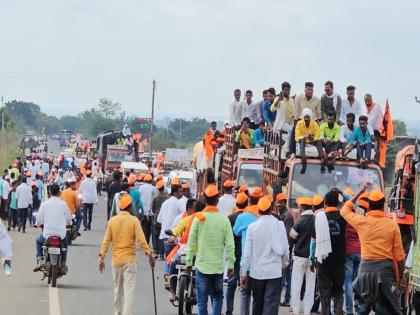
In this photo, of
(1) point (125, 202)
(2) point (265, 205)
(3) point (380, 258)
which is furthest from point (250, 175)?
(3) point (380, 258)

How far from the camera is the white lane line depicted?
16891mm

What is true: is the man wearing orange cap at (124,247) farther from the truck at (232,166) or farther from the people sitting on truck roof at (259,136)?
the people sitting on truck roof at (259,136)

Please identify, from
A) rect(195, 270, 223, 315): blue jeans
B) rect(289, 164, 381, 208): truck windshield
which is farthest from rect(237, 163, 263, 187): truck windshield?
rect(195, 270, 223, 315): blue jeans

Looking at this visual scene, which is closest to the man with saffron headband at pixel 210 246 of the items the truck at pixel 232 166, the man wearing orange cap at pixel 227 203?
the man wearing orange cap at pixel 227 203

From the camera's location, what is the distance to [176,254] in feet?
56.2

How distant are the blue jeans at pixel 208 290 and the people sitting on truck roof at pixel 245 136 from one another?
12899 millimetres

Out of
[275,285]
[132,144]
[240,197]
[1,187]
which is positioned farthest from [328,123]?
[132,144]

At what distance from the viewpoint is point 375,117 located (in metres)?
23.2

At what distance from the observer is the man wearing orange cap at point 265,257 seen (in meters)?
14.6

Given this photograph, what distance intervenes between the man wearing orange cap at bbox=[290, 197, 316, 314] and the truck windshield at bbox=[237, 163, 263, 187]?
9104 mm

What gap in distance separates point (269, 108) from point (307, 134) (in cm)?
537

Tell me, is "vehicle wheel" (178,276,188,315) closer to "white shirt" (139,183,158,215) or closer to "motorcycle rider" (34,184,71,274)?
"motorcycle rider" (34,184,71,274)

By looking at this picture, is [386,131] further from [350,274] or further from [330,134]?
[350,274]

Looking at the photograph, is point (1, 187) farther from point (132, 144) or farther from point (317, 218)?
point (132, 144)
